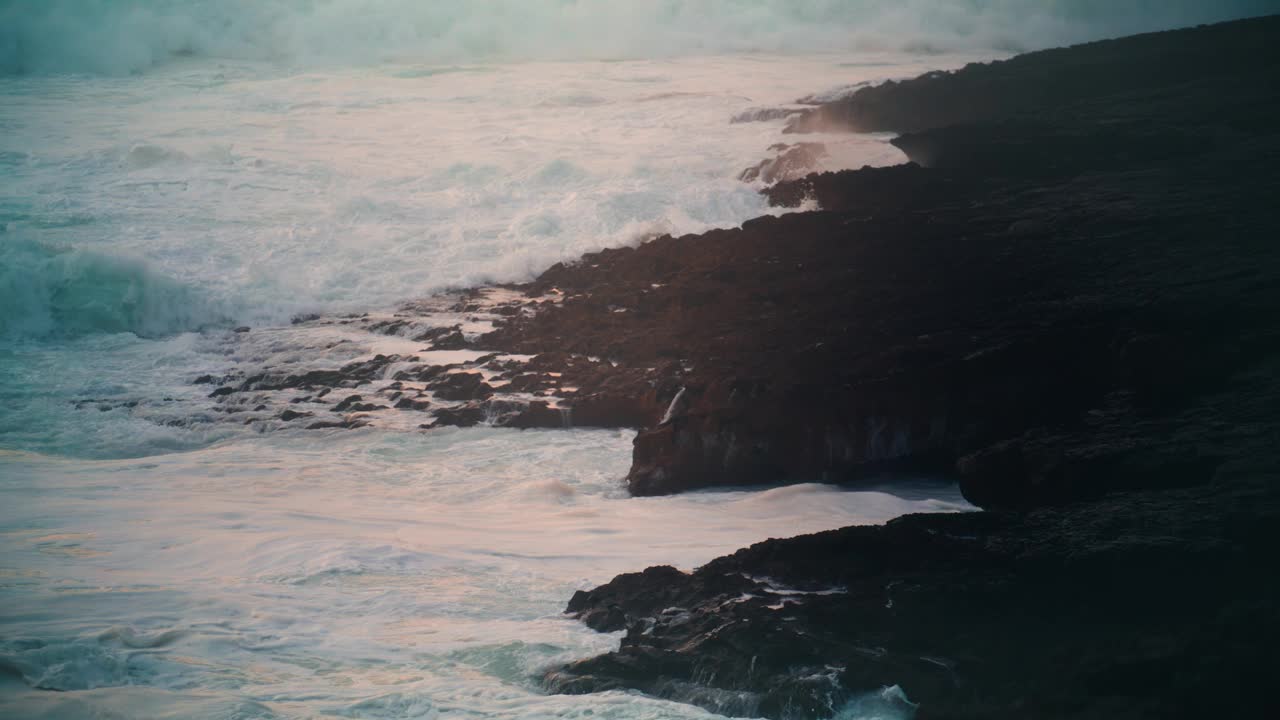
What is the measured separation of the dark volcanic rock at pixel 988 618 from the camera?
229 inches

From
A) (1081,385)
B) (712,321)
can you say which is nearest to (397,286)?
(712,321)

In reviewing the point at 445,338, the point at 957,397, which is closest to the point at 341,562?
the point at 957,397

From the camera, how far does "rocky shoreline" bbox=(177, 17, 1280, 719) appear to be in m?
6.35

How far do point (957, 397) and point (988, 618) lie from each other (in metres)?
4.44

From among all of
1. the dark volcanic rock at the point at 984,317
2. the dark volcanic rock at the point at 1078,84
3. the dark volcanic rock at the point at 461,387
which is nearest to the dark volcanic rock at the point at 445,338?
the dark volcanic rock at the point at 984,317

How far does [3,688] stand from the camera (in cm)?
644

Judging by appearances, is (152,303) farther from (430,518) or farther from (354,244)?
(430,518)

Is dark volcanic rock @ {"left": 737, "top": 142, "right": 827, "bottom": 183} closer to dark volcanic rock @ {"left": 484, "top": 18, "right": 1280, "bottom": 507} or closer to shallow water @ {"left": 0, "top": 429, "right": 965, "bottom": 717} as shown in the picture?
dark volcanic rock @ {"left": 484, "top": 18, "right": 1280, "bottom": 507}

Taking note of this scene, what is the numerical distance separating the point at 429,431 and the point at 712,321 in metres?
4.14

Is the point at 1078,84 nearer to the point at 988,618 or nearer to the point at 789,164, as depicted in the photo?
the point at 789,164

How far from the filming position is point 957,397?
35.4 feet

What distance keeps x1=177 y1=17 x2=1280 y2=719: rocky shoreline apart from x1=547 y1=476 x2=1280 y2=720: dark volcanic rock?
0.06ft

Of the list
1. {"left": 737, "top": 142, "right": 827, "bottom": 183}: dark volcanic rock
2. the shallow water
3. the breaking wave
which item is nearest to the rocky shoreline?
the shallow water

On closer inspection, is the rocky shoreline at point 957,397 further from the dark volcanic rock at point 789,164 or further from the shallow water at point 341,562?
the dark volcanic rock at point 789,164
